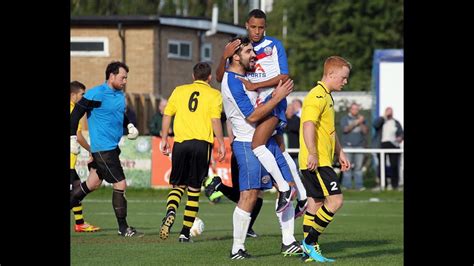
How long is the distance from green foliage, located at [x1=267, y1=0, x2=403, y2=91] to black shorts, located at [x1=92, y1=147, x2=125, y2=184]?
44.2 metres

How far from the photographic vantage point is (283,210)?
41.2ft

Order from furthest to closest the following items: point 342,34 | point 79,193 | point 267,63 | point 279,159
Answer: point 342,34 → point 79,193 → point 279,159 → point 267,63

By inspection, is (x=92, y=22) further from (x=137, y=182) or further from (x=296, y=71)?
(x=296, y=71)

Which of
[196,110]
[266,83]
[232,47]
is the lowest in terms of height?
[196,110]

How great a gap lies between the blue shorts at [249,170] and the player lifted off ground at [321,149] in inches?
18.6

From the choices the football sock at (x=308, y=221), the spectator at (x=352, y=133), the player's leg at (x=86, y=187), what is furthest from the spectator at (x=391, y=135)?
the football sock at (x=308, y=221)

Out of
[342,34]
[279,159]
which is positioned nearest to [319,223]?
[279,159]

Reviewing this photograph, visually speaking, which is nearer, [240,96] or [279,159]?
[240,96]

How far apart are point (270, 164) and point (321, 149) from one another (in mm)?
642

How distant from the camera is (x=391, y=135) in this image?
96.8ft

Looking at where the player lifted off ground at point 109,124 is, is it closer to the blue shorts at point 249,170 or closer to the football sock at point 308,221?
the blue shorts at point 249,170

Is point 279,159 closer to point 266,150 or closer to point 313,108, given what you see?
point 266,150

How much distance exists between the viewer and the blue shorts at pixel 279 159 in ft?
41.9

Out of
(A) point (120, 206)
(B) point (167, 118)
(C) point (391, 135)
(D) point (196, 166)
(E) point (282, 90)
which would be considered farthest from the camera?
(C) point (391, 135)
